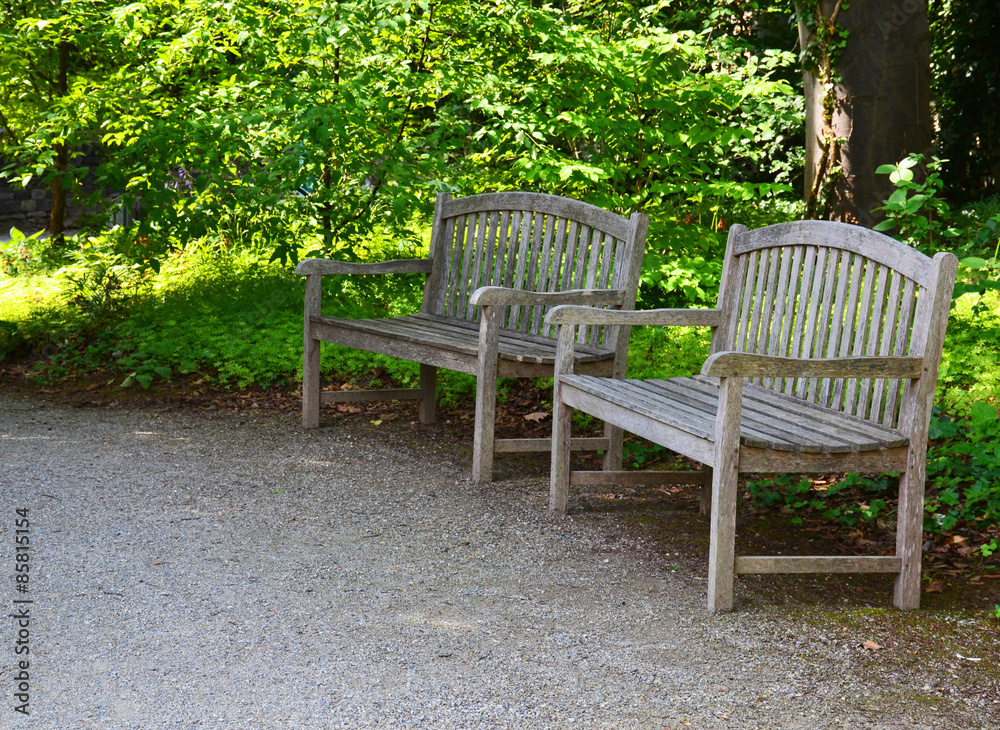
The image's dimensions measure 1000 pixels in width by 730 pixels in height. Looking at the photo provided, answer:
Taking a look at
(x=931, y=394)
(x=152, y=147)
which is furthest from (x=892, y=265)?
(x=152, y=147)

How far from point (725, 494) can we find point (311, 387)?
2.95m

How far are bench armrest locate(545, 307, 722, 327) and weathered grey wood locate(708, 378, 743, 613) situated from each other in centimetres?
86

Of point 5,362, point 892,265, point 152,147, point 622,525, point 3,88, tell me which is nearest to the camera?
point 892,265

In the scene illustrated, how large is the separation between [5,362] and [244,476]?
3.12 meters

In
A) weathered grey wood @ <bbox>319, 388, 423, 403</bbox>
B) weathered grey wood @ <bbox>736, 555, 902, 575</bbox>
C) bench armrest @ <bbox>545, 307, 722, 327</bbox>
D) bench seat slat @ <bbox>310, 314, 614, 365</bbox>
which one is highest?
bench armrest @ <bbox>545, 307, 722, 327</bbox>

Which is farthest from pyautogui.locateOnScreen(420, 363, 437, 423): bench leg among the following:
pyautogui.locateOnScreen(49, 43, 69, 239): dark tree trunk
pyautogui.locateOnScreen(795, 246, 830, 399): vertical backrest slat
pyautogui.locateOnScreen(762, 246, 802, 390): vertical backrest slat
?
pyautogui.locateOnScreen(49, 43, 69, 239): dark tree trunk

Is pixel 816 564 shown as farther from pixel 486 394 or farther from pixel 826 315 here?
pixel 486 394

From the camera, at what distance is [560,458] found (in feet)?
13.6

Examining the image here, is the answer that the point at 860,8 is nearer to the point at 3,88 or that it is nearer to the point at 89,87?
the point at 89,87

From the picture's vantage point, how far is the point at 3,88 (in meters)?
8.45

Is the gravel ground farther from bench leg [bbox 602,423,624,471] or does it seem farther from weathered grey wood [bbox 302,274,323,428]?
weathered grey wood [bbox 302,274,323,428]

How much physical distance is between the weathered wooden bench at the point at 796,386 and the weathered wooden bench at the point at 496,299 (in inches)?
16.9
